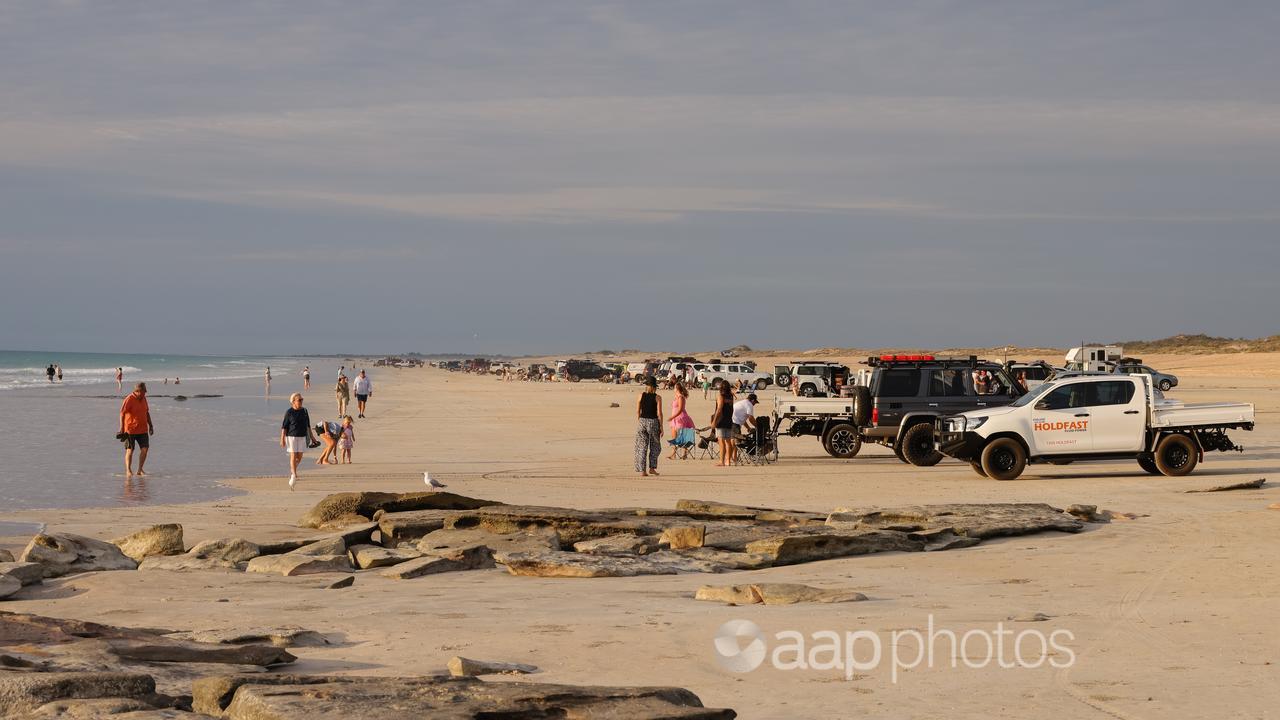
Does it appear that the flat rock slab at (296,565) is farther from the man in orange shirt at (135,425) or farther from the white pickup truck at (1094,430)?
the white pickup truck at (1094,430)

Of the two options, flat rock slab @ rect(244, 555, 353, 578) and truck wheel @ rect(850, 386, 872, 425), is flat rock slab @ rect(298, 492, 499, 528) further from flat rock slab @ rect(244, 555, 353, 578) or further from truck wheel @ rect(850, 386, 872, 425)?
truck wheel @ rect(850, 386, 872, 425)

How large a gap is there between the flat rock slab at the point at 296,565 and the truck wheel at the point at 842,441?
1525cm

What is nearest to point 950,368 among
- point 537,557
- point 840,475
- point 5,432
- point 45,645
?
point 840,475

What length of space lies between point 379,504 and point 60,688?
9.26 meters

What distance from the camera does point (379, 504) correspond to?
15.5 metres

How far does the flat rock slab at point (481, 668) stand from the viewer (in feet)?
24.5

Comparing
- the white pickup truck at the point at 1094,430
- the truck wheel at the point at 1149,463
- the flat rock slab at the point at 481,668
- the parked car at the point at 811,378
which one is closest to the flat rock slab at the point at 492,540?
the flat rock slab at the point at 481,668

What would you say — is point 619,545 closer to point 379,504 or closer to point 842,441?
point 379,504

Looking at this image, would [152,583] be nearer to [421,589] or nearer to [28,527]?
[421,589]

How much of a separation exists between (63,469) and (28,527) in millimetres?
9199

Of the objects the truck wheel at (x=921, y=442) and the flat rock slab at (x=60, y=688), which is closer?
the flat rock slab at (x=60, y=688)

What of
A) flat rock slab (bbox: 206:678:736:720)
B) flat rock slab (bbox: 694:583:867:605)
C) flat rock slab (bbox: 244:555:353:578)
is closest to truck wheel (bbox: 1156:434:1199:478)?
flat rock slab (bbox: 694:583:867:605)

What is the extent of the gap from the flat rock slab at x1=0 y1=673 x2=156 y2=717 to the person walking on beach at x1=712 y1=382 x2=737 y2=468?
18.4 metres

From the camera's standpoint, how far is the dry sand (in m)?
7.59
